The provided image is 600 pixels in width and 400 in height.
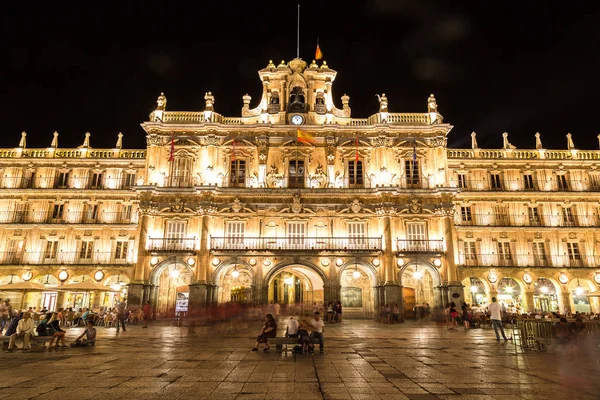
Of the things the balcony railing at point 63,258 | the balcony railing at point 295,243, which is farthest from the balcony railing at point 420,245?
the balcony railing at point 63,258

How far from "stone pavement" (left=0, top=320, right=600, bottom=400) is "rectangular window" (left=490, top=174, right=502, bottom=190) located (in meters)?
26.3

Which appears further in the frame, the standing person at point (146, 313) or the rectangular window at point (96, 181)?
the rectangular window at point (96, 181)

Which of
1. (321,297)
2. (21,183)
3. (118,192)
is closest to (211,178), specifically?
(118,192)

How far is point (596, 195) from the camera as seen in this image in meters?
38.6

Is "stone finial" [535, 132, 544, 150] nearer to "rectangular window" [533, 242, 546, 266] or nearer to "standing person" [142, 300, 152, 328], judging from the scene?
"rectangular window" [533, 242, 546, 266]

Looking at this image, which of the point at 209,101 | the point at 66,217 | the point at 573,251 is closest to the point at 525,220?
the point at 573,251

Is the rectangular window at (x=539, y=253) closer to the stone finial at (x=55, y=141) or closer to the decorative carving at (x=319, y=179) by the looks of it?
the decorative carving at (x=319, y=179)

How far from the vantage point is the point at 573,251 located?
124ft

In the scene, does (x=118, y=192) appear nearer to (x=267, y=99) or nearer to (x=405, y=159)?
(x=267, y=99)

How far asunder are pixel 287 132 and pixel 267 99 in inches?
150

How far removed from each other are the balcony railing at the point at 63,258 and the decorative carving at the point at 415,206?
24.0 metres

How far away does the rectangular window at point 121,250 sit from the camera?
38469 mm

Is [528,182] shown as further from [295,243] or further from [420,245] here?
[295,243]

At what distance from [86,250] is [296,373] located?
33.4 metres
